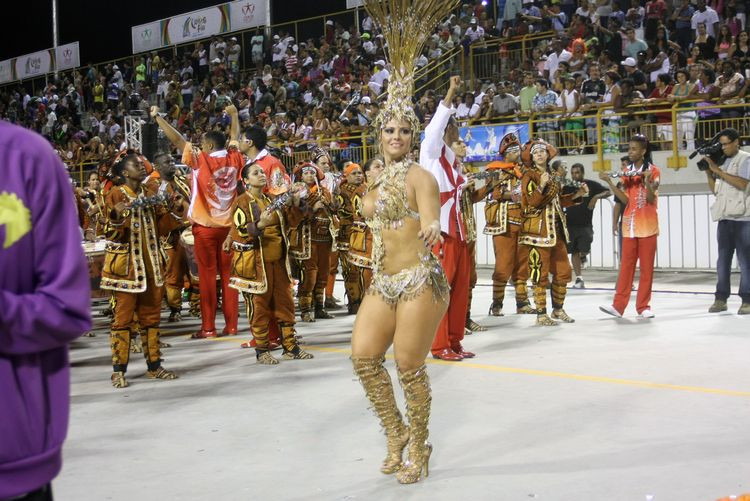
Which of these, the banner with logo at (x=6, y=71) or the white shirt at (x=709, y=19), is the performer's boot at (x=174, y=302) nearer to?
the white shirt at (x=709, y=19)

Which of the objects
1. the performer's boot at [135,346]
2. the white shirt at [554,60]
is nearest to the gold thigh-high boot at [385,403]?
the performer's boot at [135,346]

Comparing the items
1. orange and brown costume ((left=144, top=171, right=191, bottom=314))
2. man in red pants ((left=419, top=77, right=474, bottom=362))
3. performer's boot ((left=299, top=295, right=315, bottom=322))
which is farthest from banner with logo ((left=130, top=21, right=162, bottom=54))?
man in red pants ((left=419, top=77, right=474, bottom=362))

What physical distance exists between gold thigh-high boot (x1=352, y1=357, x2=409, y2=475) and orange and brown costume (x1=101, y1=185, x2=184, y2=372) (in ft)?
9.48

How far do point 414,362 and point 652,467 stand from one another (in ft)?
4.18

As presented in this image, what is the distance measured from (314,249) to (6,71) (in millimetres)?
27187

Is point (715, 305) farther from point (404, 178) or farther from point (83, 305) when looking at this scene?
point (83, 305)

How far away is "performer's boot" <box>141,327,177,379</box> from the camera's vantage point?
723 cm

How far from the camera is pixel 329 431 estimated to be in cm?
551

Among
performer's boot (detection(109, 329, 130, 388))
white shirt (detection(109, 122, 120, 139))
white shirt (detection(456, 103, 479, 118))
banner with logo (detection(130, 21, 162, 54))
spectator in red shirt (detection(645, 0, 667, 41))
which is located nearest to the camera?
performer's boot (detection(109, 329, 130, 388))

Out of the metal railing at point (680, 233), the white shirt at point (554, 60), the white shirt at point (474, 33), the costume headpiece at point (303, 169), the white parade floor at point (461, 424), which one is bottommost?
the white parade floor at point (461, 424)

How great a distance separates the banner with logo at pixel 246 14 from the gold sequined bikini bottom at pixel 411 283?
22.1 m

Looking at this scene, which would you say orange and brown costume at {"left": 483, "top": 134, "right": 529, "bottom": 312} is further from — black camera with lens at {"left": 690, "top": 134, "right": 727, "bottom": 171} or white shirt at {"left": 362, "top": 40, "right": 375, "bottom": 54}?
white shirt at {"left": 362, "top": 40, "right": 375, "bottom": 54}

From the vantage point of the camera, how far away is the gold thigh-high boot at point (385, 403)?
178 inches

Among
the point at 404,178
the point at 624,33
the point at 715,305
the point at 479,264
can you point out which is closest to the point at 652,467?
the point at 404,178
